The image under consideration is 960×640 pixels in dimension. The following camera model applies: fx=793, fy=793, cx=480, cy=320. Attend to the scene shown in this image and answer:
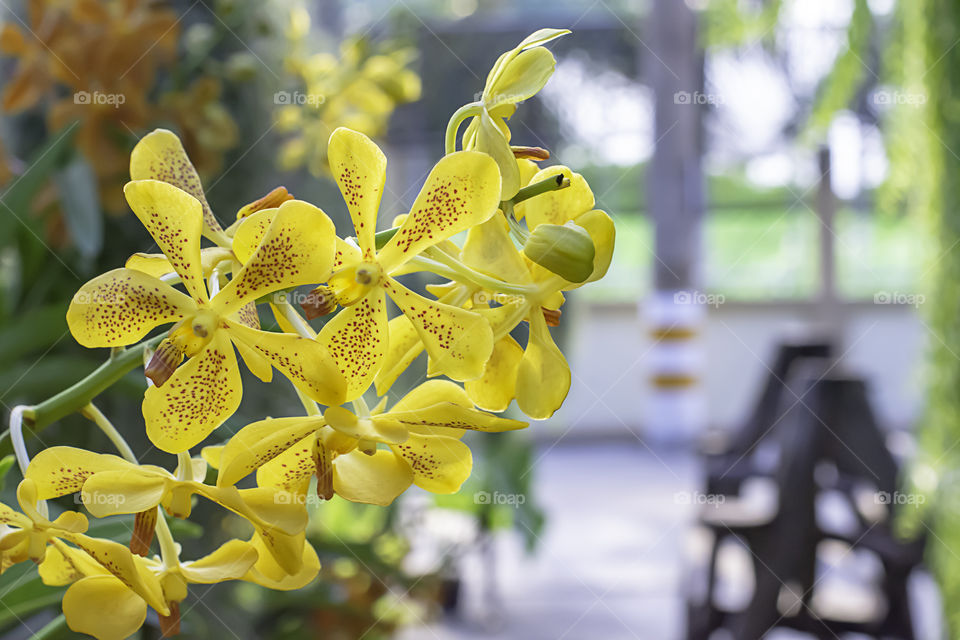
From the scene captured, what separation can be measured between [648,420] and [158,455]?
352 centimetres

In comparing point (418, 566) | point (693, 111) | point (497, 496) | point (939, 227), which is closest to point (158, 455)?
point (497, 496)

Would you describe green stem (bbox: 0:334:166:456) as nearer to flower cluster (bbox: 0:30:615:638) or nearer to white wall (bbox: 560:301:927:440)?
flower cluster (bbox: 0:30:615:638)

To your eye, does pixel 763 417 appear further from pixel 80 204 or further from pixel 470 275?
pixel 470 275

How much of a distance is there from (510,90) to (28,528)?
0.81ft

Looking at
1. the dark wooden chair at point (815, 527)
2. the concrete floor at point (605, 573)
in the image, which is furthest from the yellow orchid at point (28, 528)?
the concrete floor at point (605, 573)

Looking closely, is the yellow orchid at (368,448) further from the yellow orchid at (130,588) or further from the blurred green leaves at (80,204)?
the blurred green leaves at (80,204)

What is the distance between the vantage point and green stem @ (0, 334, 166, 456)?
297mm

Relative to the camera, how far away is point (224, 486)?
0.27 meters

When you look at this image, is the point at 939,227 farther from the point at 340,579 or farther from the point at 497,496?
the point at 340,579

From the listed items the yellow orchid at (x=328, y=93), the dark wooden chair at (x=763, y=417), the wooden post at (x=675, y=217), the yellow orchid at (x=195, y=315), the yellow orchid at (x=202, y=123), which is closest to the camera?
the yellow orchid at (x=195, y=315)

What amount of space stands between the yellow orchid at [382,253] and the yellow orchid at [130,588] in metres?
0.08

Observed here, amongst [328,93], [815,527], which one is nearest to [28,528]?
[328,93]

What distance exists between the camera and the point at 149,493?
0.28 m

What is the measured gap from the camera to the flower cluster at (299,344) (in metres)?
0.27
